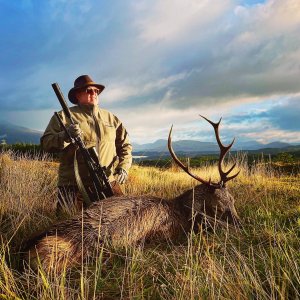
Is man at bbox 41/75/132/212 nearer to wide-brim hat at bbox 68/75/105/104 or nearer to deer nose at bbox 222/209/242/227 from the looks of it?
wide-brim hat at bbox 68/75/105/104

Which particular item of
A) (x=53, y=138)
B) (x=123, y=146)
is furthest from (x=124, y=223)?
(x=123, y=146)

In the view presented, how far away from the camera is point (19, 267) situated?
3.81 meters

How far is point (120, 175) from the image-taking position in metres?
6.18

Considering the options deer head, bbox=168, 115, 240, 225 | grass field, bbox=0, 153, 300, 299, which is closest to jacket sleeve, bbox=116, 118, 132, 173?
grass field, bbox=0, 153, 300, 299

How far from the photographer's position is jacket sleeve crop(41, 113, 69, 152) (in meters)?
5.60

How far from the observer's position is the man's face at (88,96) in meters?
6.34

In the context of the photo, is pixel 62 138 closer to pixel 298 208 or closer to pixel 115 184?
pixel 115 184

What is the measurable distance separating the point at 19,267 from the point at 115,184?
8.07ft

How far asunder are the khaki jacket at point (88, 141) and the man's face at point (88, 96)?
3.5 inches

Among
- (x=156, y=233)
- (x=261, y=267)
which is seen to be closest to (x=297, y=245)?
(x=261, y=267)

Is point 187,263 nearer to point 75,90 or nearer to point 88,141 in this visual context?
point 88,141

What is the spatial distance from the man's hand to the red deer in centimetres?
118

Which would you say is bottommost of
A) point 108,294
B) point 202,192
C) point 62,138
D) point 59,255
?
point 108,294

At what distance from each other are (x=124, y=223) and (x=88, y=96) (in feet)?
8.89
